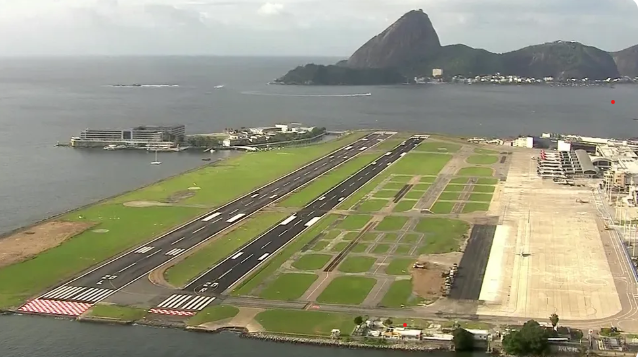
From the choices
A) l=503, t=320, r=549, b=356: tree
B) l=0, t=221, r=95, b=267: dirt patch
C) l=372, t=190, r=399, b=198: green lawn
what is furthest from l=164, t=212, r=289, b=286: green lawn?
l=503, t=320, r=549, b=356: tree

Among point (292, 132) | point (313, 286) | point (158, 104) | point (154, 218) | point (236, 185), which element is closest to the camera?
point (313, 286)

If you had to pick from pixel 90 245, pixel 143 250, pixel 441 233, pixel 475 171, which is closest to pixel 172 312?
pixel 143 250

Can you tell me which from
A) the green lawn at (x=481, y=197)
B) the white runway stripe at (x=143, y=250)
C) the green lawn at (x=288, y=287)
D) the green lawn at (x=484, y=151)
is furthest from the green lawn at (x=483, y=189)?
the white runway stripe at (x=143, y=250)

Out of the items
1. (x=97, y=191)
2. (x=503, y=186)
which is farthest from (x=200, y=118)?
(x=503, y=186)

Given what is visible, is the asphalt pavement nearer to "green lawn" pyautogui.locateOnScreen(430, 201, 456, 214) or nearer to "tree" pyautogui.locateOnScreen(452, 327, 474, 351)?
"green lawn" pyautogui.locateOnScreen(430, 201, 456, 214)

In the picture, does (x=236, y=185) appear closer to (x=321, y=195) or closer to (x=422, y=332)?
(x=321, y=195)

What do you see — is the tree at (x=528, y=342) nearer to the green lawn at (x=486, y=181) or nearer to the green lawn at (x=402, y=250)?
the green lawn at (x=402, y=250)
